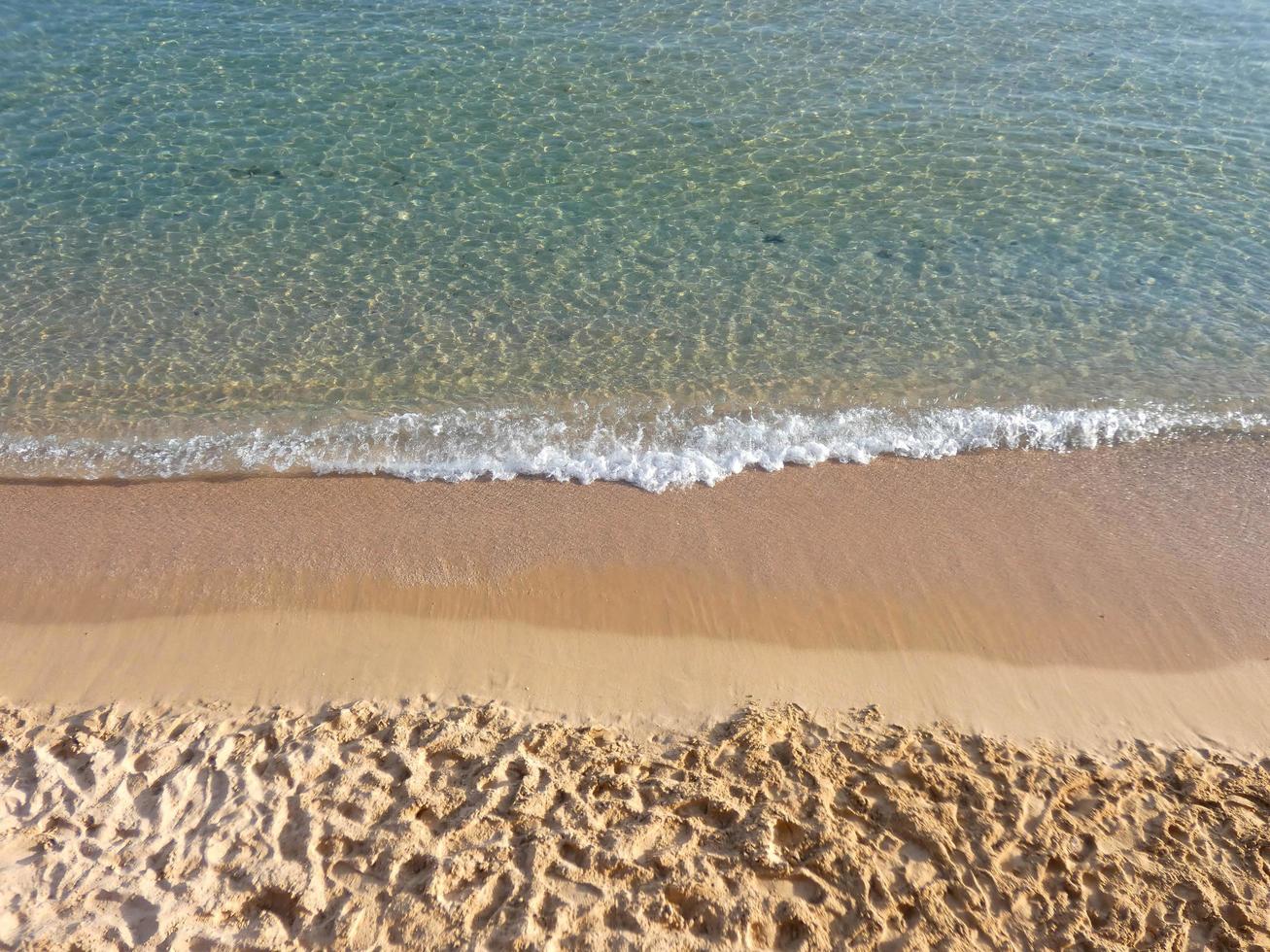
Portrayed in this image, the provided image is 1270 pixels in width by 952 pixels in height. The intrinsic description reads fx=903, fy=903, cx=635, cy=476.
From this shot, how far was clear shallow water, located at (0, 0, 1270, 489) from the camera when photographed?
737 centimetres

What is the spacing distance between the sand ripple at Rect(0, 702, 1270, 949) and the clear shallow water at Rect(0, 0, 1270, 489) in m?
2.53

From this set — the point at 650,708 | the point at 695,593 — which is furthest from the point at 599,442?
the point at 650,708

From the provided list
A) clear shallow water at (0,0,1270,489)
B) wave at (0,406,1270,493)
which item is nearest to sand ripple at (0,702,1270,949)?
wave at (0,406,1270,493)

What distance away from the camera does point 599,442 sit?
714 cm

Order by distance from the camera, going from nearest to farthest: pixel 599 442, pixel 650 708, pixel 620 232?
pixel 650 708 < pixel 599 442 < pixel 620 232

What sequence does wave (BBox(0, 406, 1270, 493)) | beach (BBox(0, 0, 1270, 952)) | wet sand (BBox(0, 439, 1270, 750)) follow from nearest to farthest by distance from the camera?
beach (BBox(0, 0, 1270, 952)) → wet sand (BBox(0, 439, 1270, 750)) → wave (BBox(0, 406, 1270, 493))

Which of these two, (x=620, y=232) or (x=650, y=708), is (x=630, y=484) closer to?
(x=650, y=708)

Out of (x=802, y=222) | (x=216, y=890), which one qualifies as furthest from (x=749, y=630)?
(x=802, y=222)

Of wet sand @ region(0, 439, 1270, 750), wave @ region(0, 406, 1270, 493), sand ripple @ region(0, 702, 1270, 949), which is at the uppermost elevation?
sand ripple @ region(0, 702, 1270, 949)

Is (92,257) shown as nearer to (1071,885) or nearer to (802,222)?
(802,222)

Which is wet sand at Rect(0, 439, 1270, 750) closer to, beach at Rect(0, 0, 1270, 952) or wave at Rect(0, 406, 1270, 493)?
beach at Rect(0, 0, 1270, 952)

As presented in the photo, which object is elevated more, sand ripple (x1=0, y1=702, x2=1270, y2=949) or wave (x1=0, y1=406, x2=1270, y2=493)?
sand ripple (x1=0, y1=702, x2=1270, y2=949)

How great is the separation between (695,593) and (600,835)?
1.95m

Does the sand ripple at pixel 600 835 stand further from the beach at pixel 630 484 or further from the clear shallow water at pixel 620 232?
the clear shallow water at pixel 620 232
